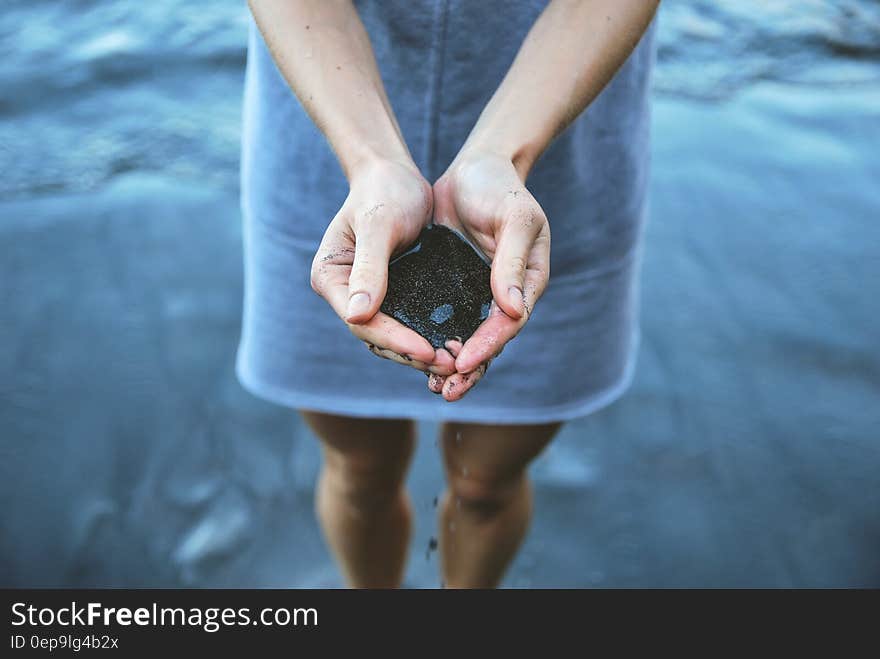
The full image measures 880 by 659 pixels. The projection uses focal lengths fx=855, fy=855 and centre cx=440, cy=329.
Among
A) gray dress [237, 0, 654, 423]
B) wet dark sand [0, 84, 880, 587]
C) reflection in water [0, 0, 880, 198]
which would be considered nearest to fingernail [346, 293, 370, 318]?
gray dress [237, 0, 654, 423]

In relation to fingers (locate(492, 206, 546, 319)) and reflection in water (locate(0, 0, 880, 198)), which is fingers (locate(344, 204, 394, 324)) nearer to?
fingers (locate(492, 206, 546, 319))

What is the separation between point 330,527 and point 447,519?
319 millimetres

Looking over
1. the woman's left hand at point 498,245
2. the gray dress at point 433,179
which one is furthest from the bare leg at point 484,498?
the woman's left hand at point 498,245

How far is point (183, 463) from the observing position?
2930 millimetres

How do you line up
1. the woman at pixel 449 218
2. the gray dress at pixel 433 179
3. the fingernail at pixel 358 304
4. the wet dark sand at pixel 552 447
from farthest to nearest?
the wet dark sand at pixel 552 447
the gray dress at pixel 433 179
the woman at pixel 449 218
the fingernail at pixel 358 304

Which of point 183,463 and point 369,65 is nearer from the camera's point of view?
point 369,65

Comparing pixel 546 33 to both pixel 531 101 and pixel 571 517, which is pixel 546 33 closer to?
pixel 531 101

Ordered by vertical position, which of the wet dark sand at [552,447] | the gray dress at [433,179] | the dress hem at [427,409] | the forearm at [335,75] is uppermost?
the forearm at [335,75]

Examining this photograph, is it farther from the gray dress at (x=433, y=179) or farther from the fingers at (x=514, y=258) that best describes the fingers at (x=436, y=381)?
the gray dress at (x=433, y=179)

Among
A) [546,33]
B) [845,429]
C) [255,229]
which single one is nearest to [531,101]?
[546,33]

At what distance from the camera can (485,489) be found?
207 cm

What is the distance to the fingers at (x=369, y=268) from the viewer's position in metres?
1.25

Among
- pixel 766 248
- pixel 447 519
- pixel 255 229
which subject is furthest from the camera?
pixel 766 248
